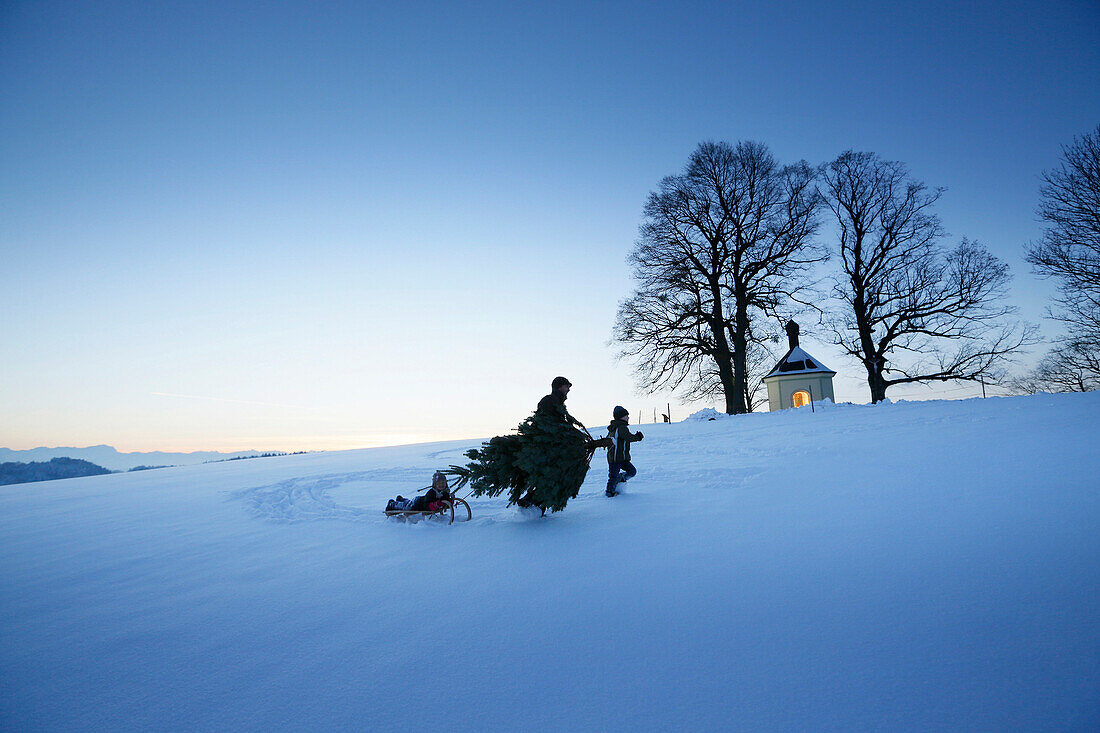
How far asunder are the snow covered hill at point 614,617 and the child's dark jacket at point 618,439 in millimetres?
1221

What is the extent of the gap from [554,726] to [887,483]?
20.1ft

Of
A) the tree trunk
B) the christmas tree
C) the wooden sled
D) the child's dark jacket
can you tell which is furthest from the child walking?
the tree trunk

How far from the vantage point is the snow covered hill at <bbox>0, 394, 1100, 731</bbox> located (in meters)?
2.32

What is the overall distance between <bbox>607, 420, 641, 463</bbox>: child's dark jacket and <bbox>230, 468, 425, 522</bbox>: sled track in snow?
12.7 feet

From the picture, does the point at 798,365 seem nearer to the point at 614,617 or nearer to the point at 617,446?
the point at 617,446

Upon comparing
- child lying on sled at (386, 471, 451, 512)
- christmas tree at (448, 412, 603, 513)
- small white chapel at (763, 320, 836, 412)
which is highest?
small white chapel at (763, 320, 836, 412)

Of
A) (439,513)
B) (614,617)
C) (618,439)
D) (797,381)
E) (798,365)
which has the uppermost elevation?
(798,365)

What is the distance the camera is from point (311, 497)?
10211mm

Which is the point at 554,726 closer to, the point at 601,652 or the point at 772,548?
the point at 601,652

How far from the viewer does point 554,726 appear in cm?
221

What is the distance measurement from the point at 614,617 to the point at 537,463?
299cm

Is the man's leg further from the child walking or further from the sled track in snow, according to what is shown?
the sled track in snow

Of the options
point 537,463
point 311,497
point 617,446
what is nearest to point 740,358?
point 617,446

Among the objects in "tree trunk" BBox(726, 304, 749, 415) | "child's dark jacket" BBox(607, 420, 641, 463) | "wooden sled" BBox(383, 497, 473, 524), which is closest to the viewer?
"wooden sled" BBox(383, 497, 473, 524)
